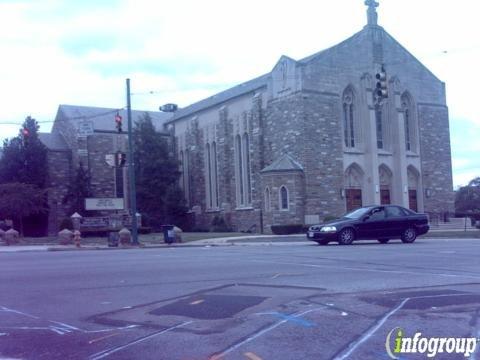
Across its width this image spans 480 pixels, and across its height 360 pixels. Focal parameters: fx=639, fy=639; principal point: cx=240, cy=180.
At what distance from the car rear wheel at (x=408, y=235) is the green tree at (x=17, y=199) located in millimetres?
29986

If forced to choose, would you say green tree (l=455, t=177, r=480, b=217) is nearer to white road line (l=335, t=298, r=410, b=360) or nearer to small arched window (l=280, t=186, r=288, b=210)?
small arched window (l=280, t=186, r=288, b=210)

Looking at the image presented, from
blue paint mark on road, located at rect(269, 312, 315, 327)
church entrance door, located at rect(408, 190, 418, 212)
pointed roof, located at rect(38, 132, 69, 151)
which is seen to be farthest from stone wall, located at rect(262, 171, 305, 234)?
blue paint mark on road, located at rect(269, 312, 315, 327)

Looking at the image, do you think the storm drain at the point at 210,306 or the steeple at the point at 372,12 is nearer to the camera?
the storm drain at the point at 210,306

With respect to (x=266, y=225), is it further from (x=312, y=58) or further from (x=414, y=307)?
(x=414, y=307)

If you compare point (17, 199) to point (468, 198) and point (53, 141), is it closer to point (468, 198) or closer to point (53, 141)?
point (53, 141)

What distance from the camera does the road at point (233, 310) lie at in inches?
268

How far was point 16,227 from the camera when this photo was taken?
170ft

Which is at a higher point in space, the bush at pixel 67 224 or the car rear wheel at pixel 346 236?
the bush at pixel 67 224

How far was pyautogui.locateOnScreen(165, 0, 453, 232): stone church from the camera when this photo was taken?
139 feet

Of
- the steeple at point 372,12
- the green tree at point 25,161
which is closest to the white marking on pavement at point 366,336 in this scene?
the steeple at point 372,12

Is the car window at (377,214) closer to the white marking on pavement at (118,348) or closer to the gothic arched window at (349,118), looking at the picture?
the white marking on pavement at (118,348)

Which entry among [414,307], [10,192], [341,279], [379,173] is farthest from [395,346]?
[10,192]

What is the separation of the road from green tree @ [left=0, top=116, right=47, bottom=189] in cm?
3830

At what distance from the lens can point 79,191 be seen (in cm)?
5356
